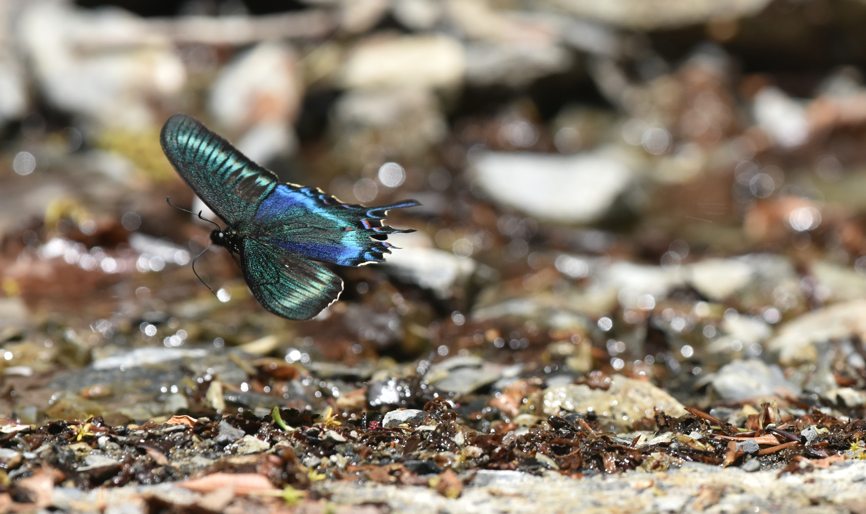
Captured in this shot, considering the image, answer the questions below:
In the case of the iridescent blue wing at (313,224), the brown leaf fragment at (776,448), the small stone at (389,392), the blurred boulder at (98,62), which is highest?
the iridescent blue wing at (313,224)

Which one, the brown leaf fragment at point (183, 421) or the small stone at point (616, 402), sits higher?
the small stone at point (616, 402)

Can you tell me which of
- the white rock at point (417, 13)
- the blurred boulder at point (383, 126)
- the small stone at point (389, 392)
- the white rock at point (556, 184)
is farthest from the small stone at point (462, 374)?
the white rock at point (417, 13)

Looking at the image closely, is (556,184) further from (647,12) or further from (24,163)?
(24,163)

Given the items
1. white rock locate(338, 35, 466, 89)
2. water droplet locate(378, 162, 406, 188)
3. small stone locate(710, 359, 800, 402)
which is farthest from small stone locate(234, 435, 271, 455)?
white rock locate(338, 35, 466, 89)

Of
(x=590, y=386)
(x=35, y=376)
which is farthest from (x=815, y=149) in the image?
(x=35, y=376)

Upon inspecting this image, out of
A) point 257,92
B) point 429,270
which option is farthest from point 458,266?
point 257,92

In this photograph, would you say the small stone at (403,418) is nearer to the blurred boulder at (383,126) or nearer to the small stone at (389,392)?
the small stone at (389,392)

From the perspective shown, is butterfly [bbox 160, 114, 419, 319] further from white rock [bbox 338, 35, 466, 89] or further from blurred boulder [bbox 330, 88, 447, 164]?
white rock [bbox 338, 35, 466, 89]
